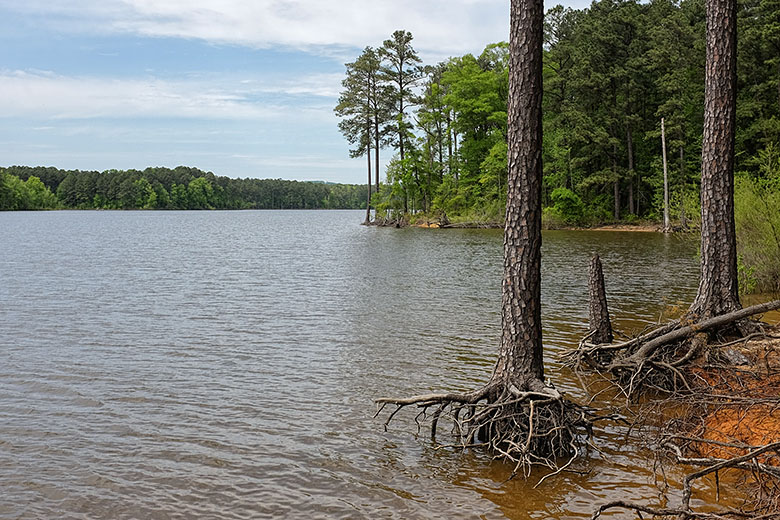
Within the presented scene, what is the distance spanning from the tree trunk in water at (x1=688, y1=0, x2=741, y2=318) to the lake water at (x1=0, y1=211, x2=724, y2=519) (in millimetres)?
2427

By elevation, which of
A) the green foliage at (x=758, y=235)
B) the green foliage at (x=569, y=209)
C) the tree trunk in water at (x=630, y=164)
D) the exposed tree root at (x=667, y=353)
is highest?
the tree trunk in water at (x=630, y=164)

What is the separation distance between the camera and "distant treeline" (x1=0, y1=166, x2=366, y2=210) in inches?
5221

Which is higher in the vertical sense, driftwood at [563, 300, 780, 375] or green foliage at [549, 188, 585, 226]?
green foliage at [549, 188, 585, 226]

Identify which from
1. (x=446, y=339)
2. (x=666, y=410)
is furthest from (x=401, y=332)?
(x=666, y=410)

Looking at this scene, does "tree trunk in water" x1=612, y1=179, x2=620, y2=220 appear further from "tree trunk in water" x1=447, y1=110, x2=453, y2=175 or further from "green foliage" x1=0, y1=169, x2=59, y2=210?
"green foliage" x1=0, y1=169, x2=59, y2=210

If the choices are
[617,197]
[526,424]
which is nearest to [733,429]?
[526,424]

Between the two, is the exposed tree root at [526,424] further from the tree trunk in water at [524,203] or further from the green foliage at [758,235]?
the green foliage at [758,235]

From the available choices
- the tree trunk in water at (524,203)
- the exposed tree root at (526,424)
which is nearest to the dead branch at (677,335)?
the exposed tree root at (526,424)

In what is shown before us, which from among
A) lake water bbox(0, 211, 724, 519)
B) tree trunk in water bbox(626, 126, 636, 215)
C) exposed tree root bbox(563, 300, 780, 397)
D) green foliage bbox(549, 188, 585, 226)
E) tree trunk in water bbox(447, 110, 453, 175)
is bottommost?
lake water bbox(0, 211, 724, 519)

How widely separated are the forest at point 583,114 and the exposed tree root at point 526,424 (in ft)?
84.8

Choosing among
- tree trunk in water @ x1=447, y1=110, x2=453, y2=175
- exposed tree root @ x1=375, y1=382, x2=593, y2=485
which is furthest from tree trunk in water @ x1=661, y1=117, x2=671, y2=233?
exposed tree root @ x1=375, y1=382, x2=593, y2=485

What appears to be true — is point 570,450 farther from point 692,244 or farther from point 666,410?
point 692,244

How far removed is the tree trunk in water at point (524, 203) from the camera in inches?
256

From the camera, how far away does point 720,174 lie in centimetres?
879
